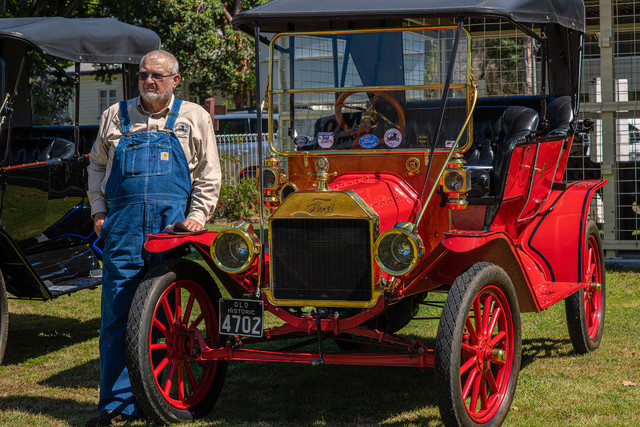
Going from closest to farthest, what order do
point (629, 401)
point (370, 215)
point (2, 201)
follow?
point (370, 215) → point (629, 401) → point (2, 201)

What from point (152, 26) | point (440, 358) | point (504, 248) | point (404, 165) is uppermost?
point (152, 26)

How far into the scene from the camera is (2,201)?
5.70 m

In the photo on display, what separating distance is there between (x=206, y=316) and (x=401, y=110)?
65.0 inches

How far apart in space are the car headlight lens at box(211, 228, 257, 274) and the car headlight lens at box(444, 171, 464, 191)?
1068mm

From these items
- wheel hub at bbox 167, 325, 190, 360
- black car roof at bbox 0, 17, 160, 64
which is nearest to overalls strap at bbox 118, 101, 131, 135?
wheel hub at bbox 167, 325, 190, 360

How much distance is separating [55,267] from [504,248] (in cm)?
352

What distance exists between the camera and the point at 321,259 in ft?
13.4

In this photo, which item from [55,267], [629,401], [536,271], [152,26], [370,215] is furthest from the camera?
[152,26]

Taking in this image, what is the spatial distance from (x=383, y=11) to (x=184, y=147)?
1.29 m

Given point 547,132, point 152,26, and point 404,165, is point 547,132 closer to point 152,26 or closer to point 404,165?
point 404,165

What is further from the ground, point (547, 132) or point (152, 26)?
point (152, 26)

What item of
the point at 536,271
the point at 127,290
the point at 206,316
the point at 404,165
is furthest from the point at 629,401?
the point at 127,290

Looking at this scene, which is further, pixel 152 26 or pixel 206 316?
pixel 152 26

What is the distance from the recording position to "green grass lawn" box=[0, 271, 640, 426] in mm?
4441
